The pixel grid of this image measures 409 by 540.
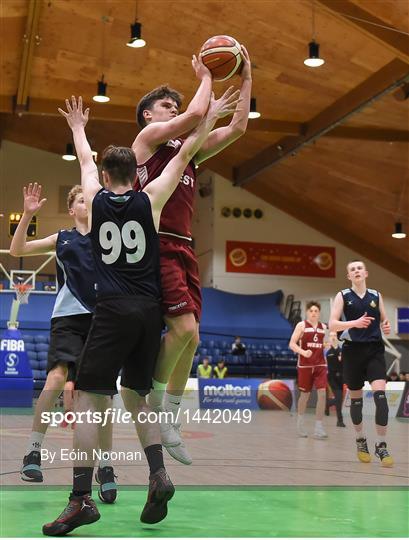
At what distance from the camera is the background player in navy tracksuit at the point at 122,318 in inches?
154

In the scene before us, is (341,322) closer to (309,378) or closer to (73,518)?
(73,518)

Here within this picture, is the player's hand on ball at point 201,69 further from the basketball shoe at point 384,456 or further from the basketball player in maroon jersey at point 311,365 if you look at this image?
the basketball player in maroon jersey at point 311,365

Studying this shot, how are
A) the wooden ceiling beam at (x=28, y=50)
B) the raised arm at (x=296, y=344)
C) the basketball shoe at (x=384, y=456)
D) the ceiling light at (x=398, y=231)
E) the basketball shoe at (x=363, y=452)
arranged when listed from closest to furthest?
1. the basketball shoe at (x=384, y=456)
2. the basketball shoe at (x=363, y=452)
3. the raised arm at (x=296, y=344)
4. the wooden ceiling beam at (x=28, y=50)
5. the ceiling light at (x=398, y=231)

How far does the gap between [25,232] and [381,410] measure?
4.51 m

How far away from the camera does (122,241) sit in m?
4.04

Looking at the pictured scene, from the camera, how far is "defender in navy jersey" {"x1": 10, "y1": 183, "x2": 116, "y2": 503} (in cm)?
498

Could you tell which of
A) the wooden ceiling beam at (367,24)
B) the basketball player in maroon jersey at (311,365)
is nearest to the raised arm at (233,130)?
the basketball player in maroon jersey at (311,365)

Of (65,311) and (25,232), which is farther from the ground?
(25,232)

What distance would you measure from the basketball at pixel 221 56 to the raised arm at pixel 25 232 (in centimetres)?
139

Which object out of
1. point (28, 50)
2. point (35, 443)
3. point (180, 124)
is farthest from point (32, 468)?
point (28, 50)

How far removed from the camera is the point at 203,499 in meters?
5.16

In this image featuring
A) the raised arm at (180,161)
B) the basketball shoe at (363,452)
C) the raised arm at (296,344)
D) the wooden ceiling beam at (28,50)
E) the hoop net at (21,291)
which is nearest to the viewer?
the raised arm at (180,161)

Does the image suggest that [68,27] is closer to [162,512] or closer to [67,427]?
[67,427]

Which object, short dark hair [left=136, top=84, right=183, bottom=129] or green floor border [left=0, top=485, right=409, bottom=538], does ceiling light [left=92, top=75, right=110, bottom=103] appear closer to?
short dark hair [left=136, top=84, right=183, bottom=129]
